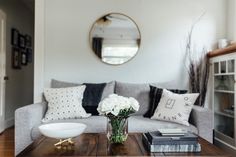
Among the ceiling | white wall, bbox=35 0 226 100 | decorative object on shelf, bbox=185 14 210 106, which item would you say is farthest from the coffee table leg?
the ceiling

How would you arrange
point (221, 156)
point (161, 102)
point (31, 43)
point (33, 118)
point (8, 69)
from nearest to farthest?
1. point (221, 156)
2. point (33, 118)
3. point (161, 102)
4. point (8, 69)
5. point (31, 43)

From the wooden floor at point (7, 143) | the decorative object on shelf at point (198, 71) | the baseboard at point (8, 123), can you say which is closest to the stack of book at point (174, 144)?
the decorative object on shelf at point (198, 71)

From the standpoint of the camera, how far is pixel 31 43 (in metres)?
6.00

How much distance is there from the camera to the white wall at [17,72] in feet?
15.1

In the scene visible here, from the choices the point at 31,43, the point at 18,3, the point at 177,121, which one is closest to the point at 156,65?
the point at 177,121

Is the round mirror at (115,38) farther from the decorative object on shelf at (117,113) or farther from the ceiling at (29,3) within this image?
the ceiling at (29,3)

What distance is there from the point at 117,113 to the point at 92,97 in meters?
1.29

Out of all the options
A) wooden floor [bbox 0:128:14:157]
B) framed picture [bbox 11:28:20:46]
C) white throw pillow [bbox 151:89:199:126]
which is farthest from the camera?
framed picture [bbox 11:28:20:46]

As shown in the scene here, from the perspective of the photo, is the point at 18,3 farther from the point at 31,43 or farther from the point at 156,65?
the point at 156,65

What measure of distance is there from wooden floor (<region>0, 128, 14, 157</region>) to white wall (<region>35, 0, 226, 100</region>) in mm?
959

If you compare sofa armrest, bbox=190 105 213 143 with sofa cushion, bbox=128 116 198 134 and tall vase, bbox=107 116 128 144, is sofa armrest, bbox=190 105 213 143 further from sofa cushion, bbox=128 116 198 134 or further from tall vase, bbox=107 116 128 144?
tall vase, bbox=107 116 128 144

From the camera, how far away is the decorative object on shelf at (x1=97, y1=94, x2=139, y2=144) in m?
1.74

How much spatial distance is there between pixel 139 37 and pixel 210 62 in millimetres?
1021

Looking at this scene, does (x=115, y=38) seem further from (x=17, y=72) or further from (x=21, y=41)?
(x=21, y=41)
